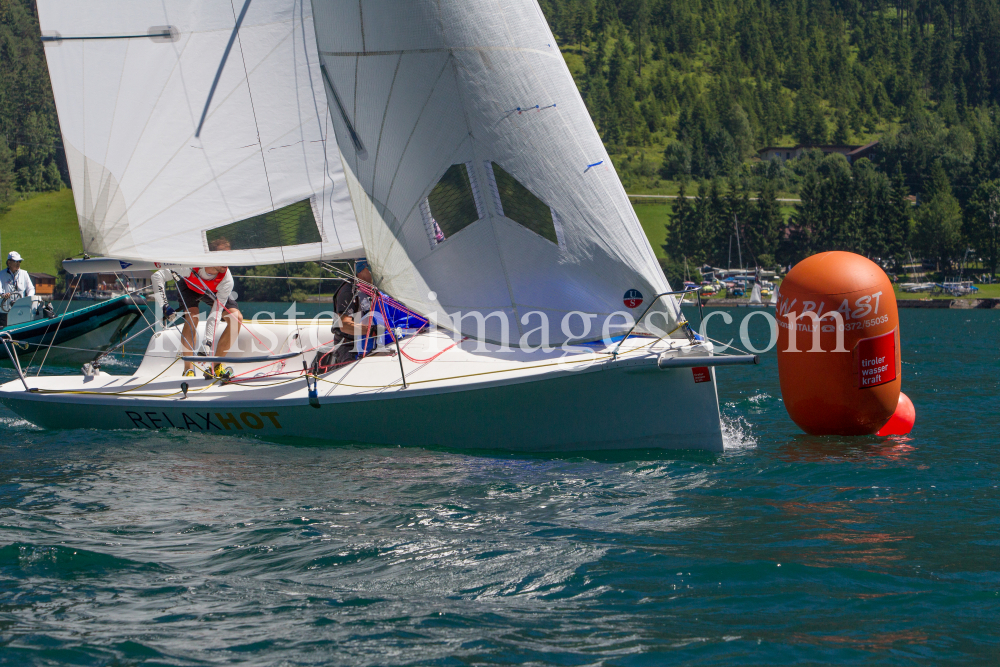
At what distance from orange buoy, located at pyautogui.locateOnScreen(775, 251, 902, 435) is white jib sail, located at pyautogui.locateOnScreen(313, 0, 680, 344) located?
141 centimetres

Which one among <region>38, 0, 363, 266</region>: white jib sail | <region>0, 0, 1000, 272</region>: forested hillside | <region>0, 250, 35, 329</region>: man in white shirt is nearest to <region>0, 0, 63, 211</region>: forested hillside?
<region>0, 0, 1000, 272</region>: forested hillside

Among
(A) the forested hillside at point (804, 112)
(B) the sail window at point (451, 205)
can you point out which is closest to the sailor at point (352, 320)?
(B) the sail window at point (451, 205)

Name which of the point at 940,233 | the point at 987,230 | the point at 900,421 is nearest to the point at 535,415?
the point at 900,421

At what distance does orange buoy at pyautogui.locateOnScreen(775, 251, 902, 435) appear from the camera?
312 inches

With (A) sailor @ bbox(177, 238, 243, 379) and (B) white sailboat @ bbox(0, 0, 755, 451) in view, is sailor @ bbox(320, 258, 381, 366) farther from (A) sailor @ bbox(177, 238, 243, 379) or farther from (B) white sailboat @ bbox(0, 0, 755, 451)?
(A) sailor @ bbox(177, 238, 243, 379)

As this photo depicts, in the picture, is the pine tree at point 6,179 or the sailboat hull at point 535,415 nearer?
the sailboat hull at point 535,415

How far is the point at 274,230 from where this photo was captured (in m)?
9.17

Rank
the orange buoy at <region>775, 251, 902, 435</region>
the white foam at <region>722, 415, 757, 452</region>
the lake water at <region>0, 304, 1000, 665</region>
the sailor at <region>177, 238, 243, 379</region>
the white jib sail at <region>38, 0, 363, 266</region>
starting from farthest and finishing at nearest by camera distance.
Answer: the sailor at <region>177, 238, 243, 379</region> < the white jib sail at <region>38, 0, 363, 266</region> < the white foam at <region>722, 415, 757, 452</region> < the orange buoy at <region>775, 251, 902, 435</region> < the lake water at <region>0, 304, 1000, 665</region>

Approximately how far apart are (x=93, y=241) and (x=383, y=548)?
5784 millimetres

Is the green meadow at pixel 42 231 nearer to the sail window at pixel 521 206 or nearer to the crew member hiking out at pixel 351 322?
the crew member hiking out at pixel 351 322

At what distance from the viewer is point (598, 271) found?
7.36 metres

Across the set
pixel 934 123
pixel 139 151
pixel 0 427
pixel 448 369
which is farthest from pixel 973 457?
pixel 934 123

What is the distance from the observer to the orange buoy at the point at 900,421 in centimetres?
884

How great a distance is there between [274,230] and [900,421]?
6.39 m
